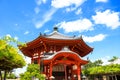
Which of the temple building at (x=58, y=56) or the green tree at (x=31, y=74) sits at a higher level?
the temple building at (x=58, y=56)

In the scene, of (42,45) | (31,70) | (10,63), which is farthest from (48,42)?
(10,63)

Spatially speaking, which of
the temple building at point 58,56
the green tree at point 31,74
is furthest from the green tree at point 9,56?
the temple building at point 58,56

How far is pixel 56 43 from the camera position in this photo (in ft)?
97.5

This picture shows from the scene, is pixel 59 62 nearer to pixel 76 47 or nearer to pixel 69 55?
pixel 69 55

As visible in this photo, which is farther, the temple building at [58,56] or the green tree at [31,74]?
the temple building at [58,56]

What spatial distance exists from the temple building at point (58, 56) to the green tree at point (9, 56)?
8.05m

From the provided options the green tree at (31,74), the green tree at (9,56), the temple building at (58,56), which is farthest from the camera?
the temple building at (58,56)

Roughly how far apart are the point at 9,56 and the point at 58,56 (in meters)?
11.0

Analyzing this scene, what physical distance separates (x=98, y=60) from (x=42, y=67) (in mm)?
39958

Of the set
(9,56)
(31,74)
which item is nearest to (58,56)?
(31,74)

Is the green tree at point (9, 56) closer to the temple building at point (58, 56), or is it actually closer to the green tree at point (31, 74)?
the green tree at point (31, 74)

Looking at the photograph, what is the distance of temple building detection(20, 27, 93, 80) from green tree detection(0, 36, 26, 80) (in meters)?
8.05

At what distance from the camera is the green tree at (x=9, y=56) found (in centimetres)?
1468

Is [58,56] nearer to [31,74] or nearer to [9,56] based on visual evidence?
[31,74]
